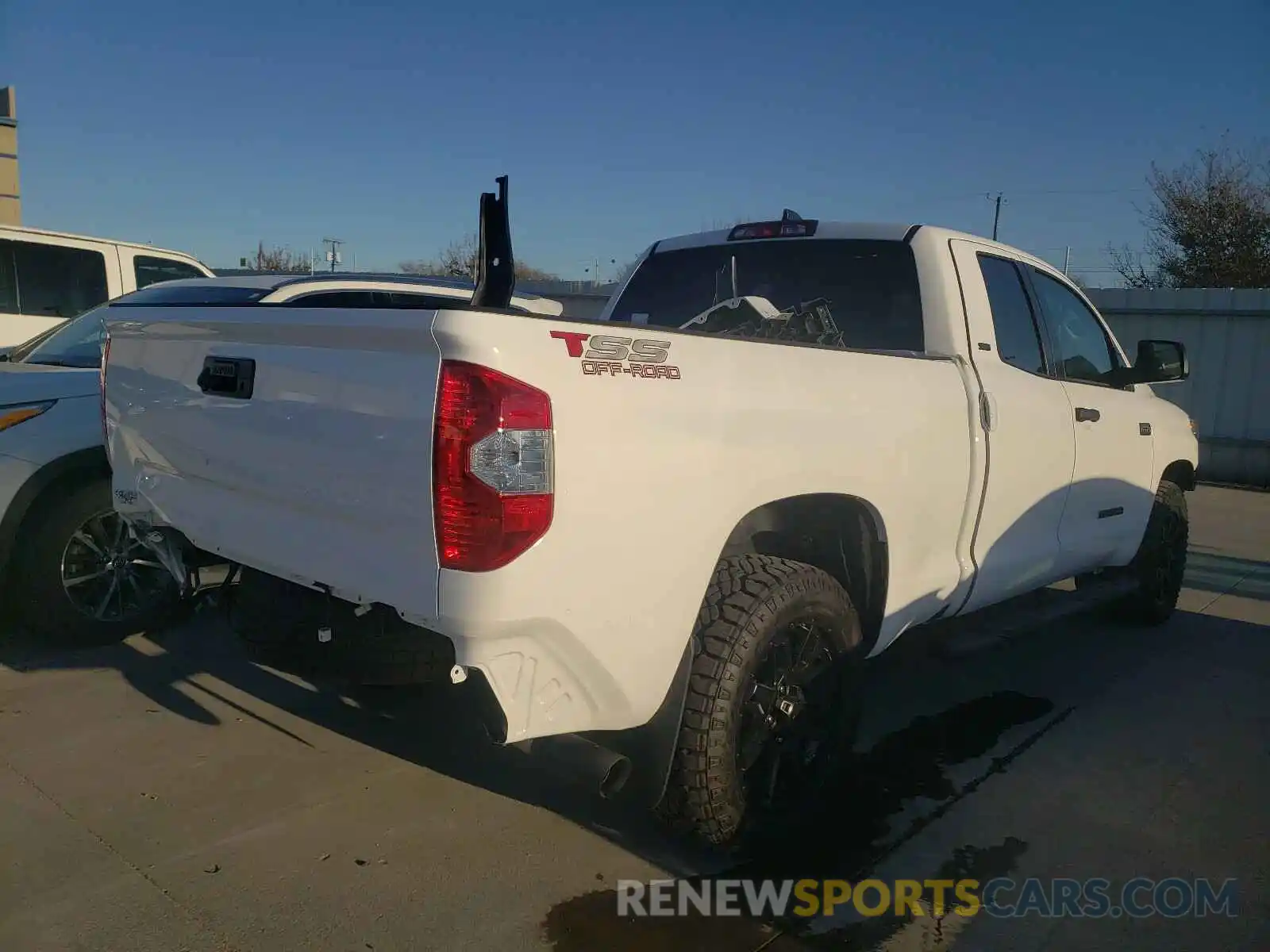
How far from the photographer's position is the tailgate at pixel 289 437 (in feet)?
7.43

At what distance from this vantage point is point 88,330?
5.79 m

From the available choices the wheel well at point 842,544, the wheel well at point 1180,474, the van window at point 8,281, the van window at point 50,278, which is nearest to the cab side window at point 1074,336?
the wheel well at point 1180,474

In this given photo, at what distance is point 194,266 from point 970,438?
286 inches

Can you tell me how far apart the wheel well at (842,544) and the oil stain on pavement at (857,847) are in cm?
61

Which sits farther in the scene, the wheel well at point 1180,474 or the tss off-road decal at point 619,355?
the wheel well at point 1180,474

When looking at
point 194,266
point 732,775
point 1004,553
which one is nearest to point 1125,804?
point 1004,553

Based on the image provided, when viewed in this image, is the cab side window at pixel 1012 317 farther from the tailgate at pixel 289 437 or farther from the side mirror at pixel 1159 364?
the tailgate at pixel 289 437

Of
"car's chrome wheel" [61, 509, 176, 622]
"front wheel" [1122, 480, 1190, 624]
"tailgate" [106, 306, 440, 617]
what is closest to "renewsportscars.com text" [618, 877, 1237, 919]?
"tailgate" [106, 306, 440, 617]

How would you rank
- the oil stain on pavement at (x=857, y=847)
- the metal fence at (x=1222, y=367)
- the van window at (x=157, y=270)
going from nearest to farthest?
the oil stain on pavement at (x=857, y=847) < the van window at (x=157, y=270) < the metal fence at (x=1222, y=367)

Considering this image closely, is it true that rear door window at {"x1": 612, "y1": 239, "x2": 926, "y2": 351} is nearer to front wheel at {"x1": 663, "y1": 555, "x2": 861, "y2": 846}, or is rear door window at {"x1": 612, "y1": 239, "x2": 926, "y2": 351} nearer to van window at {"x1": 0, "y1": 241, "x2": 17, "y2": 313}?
front wheel at {"x1": 663, "y1": 555, "x2": 861, "y2": 846}

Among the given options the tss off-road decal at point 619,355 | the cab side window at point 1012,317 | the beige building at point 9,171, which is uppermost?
the beige building at point 9,171

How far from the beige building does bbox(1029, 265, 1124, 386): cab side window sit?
2375 cm

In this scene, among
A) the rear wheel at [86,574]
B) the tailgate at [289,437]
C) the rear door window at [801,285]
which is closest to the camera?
the tailgate at [289,437]

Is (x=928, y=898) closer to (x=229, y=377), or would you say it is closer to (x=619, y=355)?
(x=619, y=355)
